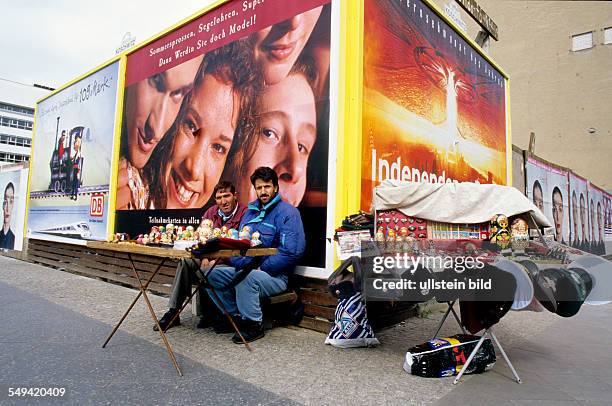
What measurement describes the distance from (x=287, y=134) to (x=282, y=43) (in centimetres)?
125

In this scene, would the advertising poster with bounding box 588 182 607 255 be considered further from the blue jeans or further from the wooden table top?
the wooden table top

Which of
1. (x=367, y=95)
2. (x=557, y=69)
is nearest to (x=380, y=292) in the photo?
(x=367, y=95)

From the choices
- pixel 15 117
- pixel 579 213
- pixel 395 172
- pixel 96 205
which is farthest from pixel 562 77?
pixel 15 117

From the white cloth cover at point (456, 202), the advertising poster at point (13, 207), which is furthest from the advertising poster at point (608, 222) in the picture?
the advertising poster at point (13, 207)

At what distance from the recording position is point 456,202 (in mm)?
4055

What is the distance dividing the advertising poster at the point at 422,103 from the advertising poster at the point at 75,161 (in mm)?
5961

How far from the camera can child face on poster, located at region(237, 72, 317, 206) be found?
489 centimetres

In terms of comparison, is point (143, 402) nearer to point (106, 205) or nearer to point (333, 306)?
point (333, 306)

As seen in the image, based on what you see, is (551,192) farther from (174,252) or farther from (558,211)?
(174,252)

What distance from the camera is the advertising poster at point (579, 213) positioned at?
528 inches

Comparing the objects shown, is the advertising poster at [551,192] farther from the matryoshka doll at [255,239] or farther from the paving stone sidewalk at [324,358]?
the matryoshka doll at [255,239]

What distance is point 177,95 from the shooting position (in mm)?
6969

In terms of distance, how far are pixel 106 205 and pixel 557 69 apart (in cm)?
2270

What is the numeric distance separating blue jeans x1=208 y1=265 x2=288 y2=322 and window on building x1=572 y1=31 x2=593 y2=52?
891 inches
